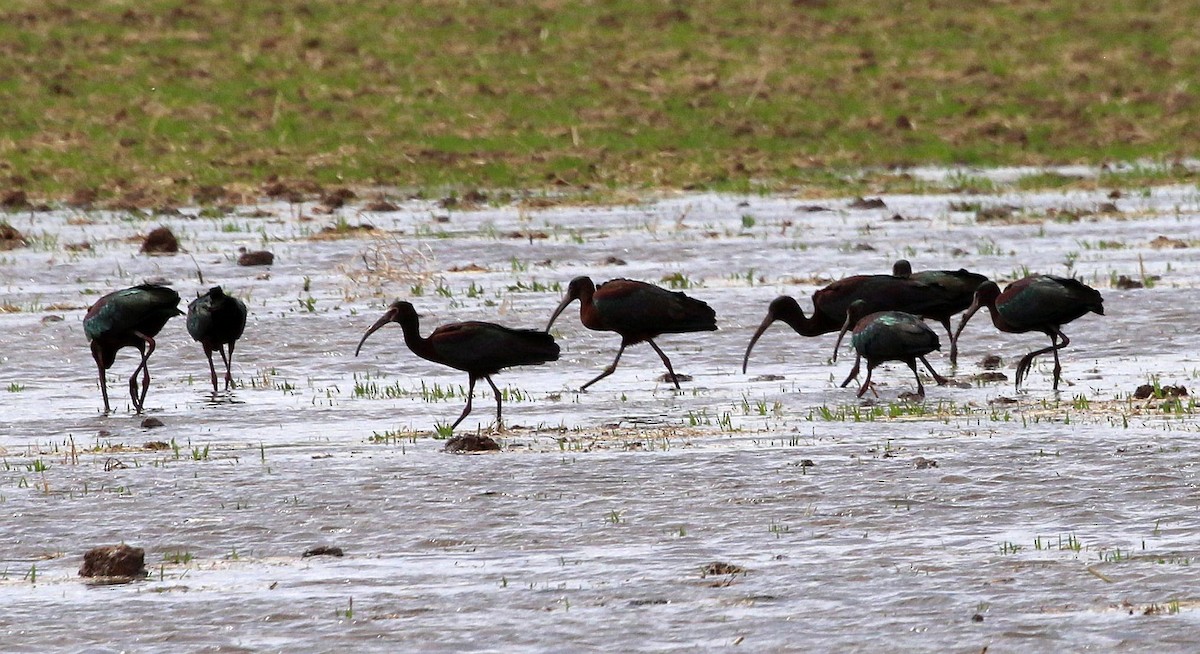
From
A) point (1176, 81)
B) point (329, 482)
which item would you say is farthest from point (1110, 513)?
point (1176, 81)

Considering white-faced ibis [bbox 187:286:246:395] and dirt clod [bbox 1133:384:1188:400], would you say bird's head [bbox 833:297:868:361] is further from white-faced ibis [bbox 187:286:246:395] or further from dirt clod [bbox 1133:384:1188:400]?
white-faced ibis [bbox 187:286:246:395]

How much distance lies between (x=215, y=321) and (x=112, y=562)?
5069 mm

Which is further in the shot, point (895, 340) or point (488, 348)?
point (895, 340)

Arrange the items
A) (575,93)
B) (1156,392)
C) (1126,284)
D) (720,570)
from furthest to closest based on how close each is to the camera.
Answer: (575,93), (1126,284), (1156,392), (720,570)

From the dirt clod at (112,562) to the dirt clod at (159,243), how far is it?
41.1 feet

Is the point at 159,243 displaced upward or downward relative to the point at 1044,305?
upward

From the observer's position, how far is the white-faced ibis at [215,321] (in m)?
12.4

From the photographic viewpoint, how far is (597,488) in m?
9.05

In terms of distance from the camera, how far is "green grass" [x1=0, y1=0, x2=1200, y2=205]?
2791cm

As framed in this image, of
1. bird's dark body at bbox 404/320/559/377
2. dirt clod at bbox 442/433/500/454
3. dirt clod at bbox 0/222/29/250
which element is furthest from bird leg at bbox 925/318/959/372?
dirt clod at bbox 0/222/29/250

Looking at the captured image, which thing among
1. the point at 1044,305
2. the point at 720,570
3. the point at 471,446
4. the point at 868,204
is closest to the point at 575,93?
the point at 868,204

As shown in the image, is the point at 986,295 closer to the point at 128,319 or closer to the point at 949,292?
the point at 949,292

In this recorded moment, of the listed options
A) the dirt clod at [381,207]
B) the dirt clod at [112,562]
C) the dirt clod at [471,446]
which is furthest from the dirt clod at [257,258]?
the dirt clod at [112,562]

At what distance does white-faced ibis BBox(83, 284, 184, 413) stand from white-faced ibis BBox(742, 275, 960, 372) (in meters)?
3.45
